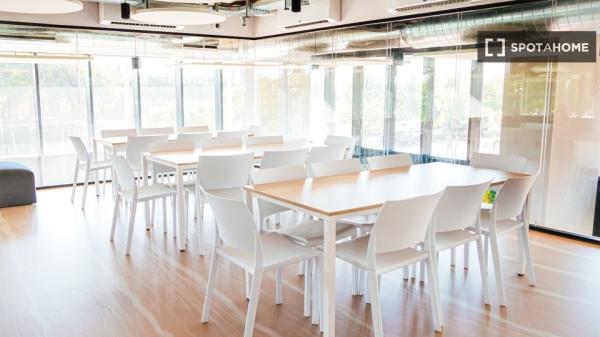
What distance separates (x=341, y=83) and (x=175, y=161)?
3346 mm

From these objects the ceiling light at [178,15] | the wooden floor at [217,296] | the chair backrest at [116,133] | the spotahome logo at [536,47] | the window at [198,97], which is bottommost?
the wooden floor at [217,296]

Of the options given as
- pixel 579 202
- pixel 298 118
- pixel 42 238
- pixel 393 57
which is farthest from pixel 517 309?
pixel 298 118

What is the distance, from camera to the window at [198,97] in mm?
8359

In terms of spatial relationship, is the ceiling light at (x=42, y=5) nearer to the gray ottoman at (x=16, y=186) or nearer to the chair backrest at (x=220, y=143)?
the chair backrest at (x=220, y=143)

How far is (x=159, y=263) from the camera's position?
13.0 ft

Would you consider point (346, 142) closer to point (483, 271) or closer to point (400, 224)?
point (483, 271)

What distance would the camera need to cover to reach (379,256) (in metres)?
2.73

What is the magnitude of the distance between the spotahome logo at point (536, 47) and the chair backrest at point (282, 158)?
2190 millimetres

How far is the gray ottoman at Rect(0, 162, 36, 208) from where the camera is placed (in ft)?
19.1

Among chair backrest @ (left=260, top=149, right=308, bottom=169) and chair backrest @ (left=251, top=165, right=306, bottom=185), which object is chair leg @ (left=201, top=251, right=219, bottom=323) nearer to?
chair backrest @ (left=251, top=165, right=306, bottom=185)

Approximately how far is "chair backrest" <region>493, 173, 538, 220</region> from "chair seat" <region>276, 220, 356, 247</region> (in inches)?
38.5

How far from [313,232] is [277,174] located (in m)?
0.50

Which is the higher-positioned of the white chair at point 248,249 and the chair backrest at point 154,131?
the chair backrest at point 154,131

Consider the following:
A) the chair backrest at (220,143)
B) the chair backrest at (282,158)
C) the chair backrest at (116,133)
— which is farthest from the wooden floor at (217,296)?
the chair backrest at (116,133)
